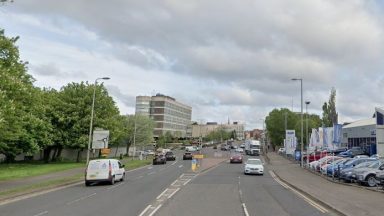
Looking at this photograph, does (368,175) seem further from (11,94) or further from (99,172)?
(11,94)

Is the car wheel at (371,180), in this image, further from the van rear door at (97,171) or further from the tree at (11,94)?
the tree at (11,94)

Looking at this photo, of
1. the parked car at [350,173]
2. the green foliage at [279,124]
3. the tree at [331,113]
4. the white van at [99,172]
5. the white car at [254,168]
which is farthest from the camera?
the green foliage at [279,124]

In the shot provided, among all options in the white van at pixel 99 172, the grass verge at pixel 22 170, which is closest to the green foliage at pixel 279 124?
the grass verge at pixel 22 170

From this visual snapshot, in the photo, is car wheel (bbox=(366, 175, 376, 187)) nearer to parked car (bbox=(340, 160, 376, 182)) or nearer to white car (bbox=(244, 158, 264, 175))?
parked car (bbox=(340, 160, 376, 182))

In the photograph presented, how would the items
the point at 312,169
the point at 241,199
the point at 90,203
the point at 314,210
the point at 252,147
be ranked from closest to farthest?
the point at 314,210
the point at 90,203
the point at 241,199
the point at 312,169
the point at 252,147

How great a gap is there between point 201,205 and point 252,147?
8239cm

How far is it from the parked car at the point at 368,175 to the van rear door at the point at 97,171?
15.4 m

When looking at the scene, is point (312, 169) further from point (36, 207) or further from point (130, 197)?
point (36, 207)

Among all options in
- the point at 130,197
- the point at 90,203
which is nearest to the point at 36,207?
the point at 90,203

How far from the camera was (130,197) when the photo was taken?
21.1 m

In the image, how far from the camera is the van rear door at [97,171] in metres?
29.8

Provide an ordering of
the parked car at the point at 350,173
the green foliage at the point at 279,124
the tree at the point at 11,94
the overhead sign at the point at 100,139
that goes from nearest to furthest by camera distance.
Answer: the tree at the point at 11,94
the parked car at the point at 350,173
the overhead sign at the point at 100,139
the green foliage at the point at 279,124

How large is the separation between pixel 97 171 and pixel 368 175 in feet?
53.4

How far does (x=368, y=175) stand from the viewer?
2903 centimetres
